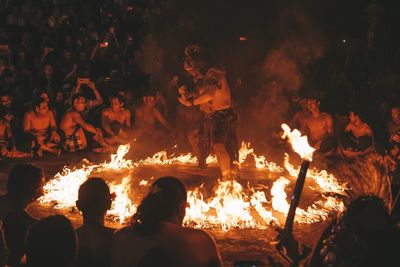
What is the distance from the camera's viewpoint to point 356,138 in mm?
10258

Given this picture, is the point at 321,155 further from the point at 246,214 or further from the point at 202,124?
the point at 246,214

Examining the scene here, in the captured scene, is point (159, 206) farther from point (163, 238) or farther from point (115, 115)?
point (115, 115)

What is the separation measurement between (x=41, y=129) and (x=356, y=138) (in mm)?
6415

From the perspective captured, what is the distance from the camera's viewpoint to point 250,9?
1416 centimetres

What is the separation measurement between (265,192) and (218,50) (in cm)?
770

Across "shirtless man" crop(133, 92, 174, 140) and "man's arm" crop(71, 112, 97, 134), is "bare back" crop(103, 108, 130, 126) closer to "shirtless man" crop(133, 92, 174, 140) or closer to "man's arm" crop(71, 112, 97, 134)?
"shirtless man" crop(133, 92, 174, 140)

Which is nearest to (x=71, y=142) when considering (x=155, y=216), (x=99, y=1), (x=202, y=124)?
(x=202, y=124)

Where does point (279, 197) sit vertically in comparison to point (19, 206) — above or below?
below

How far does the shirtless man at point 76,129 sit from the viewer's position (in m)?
10.7

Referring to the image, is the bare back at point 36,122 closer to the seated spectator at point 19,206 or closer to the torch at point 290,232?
the seated spectator at point 19,206

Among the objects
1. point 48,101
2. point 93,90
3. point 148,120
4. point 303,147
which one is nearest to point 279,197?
point 303,147

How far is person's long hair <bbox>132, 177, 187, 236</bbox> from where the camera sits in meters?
2.62

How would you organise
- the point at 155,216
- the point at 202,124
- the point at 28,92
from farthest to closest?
1. the point at 28,92
2. the point at 202,124
3. the point at 155,216

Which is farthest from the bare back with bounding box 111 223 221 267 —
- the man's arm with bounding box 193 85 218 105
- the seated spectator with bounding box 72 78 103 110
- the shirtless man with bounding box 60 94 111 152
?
the seated spectator with bounding box 72 78 103 110
